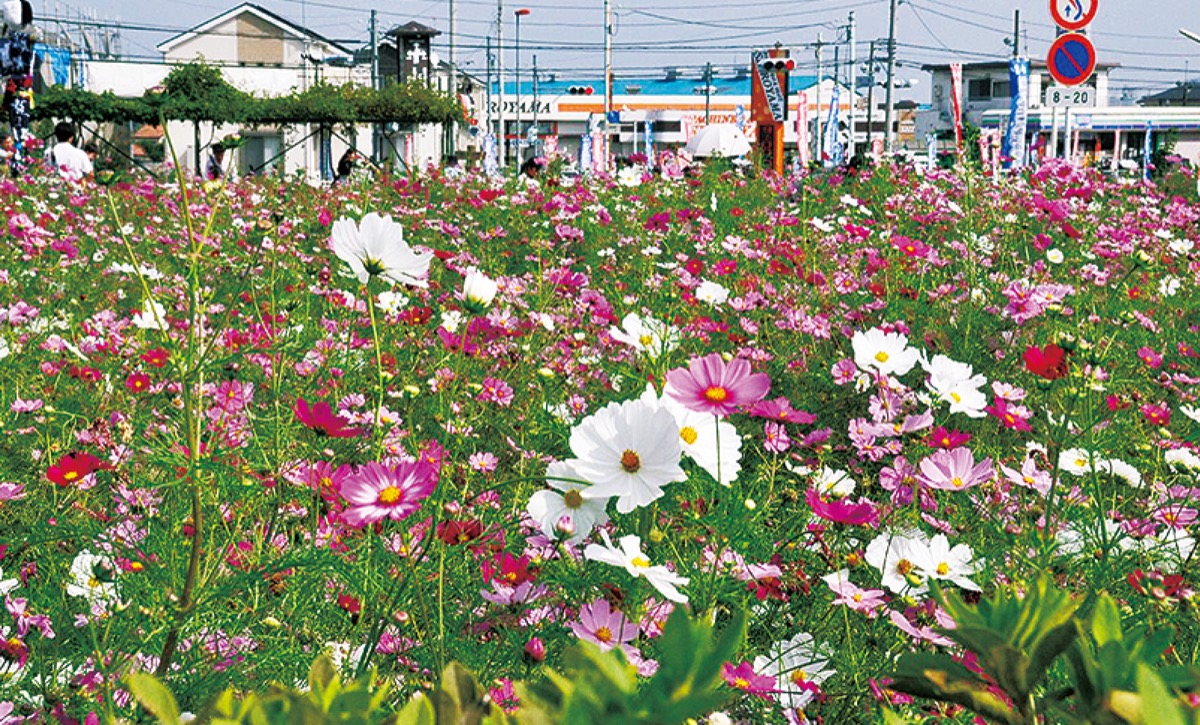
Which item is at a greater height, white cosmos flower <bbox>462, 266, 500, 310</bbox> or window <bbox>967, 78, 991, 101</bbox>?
window <bbox>967, 78, 991, 101</bbox>

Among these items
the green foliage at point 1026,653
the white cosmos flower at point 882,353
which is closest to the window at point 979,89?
the white cosmos flower at point 882,353

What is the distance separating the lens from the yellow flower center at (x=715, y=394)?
1.07 metres

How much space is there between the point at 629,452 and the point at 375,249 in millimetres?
474

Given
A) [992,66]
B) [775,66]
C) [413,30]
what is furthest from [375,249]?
[992,66]

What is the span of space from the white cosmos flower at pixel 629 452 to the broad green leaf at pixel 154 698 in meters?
0.54

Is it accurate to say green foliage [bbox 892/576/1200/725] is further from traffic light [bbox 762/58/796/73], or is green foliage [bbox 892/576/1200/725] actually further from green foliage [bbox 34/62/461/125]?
green foliage [bbox 34/62/461/125]

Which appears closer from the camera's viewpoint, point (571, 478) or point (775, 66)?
point (571, 478)

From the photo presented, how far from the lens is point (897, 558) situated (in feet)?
4.48

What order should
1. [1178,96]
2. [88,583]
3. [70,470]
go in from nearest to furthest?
[88,583]
[70,470]
[1178,96]

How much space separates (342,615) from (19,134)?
847cm

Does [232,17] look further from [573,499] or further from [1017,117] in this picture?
[573,499]

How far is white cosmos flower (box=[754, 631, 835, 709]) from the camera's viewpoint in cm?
131

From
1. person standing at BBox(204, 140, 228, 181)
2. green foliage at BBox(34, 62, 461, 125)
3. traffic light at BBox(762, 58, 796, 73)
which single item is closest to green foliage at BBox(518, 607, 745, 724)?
person standing at BBox(204, 140, 228, 181)

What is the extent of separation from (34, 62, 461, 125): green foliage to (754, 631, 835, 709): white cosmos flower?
17.0m
